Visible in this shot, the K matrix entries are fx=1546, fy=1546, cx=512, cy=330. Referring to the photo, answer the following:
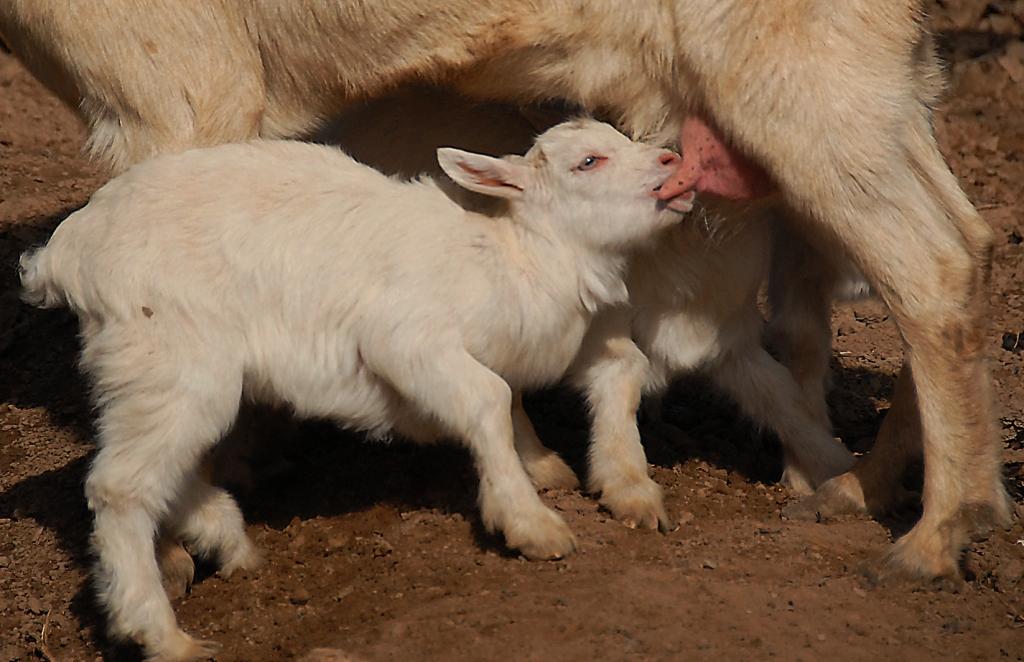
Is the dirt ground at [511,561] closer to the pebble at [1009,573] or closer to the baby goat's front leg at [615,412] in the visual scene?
the pebble at [1009,573]

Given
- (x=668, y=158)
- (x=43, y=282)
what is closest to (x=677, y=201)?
(x=668, y=158)

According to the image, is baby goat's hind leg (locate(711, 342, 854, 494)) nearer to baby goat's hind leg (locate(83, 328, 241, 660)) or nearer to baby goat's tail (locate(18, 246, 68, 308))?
baby goat's hind leg (locate(83, 328, 241, 660))

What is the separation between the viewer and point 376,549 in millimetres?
5242

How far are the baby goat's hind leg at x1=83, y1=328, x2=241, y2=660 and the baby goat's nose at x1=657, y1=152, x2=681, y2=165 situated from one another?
1583 millimetres

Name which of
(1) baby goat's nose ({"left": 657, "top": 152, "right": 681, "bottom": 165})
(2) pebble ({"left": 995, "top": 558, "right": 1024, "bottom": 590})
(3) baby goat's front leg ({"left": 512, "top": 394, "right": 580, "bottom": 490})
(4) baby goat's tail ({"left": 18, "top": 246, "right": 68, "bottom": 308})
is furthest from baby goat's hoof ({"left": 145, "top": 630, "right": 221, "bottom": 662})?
(2) pebble ({"left": 995, "top": 558, "right": 1024, "bottom": 590})

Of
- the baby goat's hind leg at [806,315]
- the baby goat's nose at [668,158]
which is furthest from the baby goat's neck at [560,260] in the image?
the baby goat's hind leg at [806,315]

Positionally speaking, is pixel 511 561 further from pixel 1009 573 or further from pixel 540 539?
pixel 1009 573

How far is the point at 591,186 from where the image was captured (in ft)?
16.8

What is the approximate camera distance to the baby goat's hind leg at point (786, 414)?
587 centimetres

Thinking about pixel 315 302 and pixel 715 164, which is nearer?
pixel 315 302

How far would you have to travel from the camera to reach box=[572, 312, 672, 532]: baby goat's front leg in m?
5.42

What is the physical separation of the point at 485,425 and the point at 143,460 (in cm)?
105

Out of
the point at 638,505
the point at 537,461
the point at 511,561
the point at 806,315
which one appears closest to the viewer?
the point at 511,561

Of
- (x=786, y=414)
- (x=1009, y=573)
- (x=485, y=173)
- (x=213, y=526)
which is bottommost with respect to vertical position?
(x=213, y=526)
